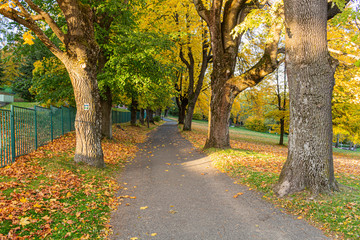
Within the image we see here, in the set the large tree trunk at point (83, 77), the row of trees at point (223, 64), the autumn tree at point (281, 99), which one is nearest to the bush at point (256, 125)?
the autumn tree at point (281, 99)

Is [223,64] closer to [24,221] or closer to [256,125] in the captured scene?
[24,221]

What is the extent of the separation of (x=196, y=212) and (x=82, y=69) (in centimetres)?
572

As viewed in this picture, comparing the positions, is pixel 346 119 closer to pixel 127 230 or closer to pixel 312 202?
pixel 312 202

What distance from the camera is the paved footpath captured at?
3859 mm

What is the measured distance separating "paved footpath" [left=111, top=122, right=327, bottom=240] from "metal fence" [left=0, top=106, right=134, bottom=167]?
3.38 metres

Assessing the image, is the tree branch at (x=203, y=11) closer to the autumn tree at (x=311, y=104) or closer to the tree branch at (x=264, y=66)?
the tree branch at (x=264, y=66)

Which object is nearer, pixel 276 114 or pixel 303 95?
pixel 303 95

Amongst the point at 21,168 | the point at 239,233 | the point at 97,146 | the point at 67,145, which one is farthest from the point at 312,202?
the point at 67,145

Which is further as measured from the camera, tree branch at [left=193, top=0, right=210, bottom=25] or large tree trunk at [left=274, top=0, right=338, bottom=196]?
tree branch at [left=193, top=0, right=210, bottom=25]

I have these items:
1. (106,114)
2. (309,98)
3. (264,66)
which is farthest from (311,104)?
(106,114)

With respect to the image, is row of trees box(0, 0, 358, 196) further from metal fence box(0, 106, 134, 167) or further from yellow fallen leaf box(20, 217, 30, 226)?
yellow fallen leaf box(20, 217, 30, 226)

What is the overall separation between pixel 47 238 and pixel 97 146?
15.0 ft

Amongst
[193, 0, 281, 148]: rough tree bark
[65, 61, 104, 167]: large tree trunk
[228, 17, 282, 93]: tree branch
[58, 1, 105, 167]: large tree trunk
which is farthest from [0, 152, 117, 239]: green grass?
[228, 17, 282, 93]: tree branch

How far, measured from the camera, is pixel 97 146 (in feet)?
25.6
